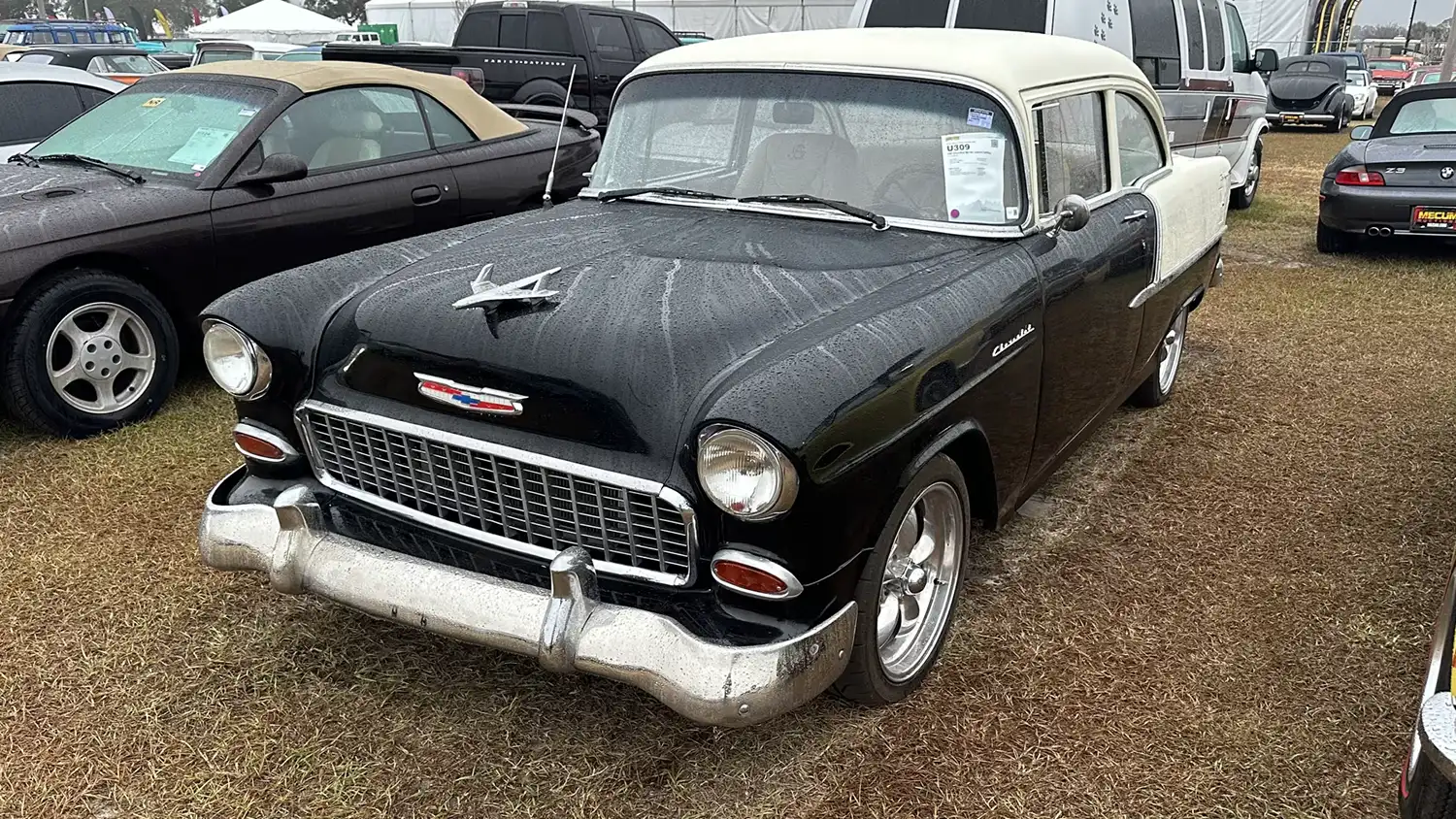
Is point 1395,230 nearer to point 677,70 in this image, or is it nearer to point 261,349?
point 677,70

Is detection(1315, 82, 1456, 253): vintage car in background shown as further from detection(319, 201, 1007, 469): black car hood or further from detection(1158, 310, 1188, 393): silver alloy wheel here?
detection(319, 201, 1007, 469): black car hood

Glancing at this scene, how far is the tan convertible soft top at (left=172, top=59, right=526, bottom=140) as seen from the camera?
18.4ft

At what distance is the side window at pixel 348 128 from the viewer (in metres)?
5.39

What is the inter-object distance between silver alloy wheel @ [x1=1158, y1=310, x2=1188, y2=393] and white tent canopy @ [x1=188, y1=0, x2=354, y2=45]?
31973mm

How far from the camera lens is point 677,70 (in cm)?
382

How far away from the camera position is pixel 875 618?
2.62 metres

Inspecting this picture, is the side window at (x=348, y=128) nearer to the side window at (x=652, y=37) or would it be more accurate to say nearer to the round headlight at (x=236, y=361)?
the round headlight at (x=236, y=361)

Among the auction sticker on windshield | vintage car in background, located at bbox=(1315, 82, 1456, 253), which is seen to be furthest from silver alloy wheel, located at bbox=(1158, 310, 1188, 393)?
vintage car in background, located at bbox=(1315, 82, 1456, 253)

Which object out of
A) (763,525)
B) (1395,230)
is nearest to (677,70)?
(763,525)

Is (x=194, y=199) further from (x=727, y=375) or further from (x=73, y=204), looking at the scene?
(x=727, y=375)

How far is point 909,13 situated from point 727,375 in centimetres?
680

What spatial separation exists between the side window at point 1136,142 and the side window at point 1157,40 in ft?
13.5

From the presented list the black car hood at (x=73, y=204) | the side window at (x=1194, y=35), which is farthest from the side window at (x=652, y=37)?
the black car hood at (x=73, y=204)

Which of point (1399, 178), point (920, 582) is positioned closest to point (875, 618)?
point (920, 582)
